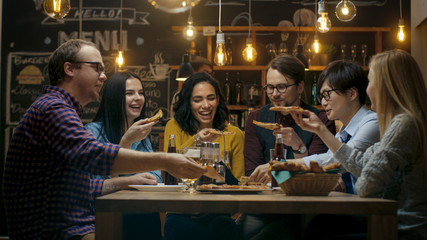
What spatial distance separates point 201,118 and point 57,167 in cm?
169

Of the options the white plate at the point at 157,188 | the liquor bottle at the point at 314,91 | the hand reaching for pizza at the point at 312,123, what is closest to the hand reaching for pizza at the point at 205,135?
the hand reaching for pizza at the point at 312,123

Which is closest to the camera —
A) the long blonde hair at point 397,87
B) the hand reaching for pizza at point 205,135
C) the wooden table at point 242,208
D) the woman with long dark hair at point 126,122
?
the wooden table at point 242,208

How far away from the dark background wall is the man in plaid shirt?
4059 mm

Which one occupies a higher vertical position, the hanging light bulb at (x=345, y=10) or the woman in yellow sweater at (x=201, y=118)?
the hanging light bulb at (x=345, y=10)

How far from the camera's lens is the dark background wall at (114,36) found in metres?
5.89

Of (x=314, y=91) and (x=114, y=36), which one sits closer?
(x=314, y=91)

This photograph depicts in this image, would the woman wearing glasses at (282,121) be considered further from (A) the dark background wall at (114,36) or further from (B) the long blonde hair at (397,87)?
(A) the dark background wall at (114,36)

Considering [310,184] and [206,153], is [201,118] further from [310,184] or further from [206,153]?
[310,184]

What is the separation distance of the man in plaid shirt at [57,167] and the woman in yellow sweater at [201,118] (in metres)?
1.52

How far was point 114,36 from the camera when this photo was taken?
234 inches

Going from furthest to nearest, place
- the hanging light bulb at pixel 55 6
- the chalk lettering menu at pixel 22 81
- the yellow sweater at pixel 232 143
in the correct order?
the chalk lettering menu at pixel 22 81 < the yellow sweater at pixel 232 143 < the hanging light bulb at pixel 55 6

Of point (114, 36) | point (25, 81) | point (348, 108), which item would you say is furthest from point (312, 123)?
point (25, 81)

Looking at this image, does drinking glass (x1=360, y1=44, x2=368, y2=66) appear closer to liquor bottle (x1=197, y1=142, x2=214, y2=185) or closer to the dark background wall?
the dark background wall

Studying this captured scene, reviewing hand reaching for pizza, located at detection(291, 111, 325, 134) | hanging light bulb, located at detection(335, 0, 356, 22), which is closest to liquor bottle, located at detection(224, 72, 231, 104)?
hanging light bulb, located at detection(335, 0, 356, 22)
